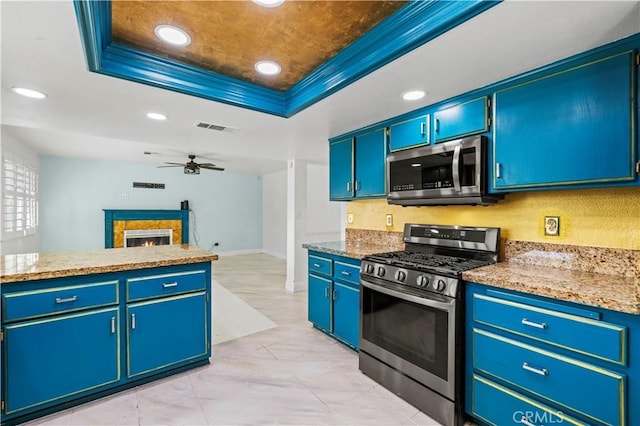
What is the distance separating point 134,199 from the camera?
7039 millimetres

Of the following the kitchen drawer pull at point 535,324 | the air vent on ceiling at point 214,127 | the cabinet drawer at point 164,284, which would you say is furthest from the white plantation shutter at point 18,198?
the kitchen drawer pull at point 535,324

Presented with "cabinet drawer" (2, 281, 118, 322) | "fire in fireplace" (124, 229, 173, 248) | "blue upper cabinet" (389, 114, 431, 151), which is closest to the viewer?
"cabinet drawer" (2, 281, 118, 322)

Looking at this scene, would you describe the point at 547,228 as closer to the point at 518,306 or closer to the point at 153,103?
the point at 518,306

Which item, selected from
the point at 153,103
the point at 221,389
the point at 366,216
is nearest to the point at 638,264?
the point at 366,216

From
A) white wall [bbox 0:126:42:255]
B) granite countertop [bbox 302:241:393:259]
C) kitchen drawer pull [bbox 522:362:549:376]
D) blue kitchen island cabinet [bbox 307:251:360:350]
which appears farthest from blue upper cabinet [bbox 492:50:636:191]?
white wall [bbox 0:126:42:255]

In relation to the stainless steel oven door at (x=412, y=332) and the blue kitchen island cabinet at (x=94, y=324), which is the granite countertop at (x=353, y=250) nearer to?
the stainless steel oven door at (x=412, y=332)

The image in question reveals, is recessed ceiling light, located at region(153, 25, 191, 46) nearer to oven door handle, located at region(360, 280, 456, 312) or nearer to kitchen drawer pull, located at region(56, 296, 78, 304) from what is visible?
kitchen drawer pull, located at region(56, 296, 78, 304)

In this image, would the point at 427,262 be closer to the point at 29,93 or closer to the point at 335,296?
the point at 335,296

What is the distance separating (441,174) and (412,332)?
45.8 inches

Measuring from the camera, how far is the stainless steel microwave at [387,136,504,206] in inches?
82.8

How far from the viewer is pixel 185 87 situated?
6.93 feet

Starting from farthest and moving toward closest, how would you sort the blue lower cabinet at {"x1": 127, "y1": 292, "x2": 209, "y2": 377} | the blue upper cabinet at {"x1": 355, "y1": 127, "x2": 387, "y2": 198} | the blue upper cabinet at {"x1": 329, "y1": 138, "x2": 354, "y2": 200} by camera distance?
1. the blue upper cabinet at {"x1": 329, "y1": 138, "x2": 354, "y2": 200}
2. the blue upper cabinet at {"x1": 355, "y1": 127, "x2": 387, "y2": 198}
3. the blue lower cabinet at {"x1": 127, "y1": 292, "x2": 209, "y2": 377}

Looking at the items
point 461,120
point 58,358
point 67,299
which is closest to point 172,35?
point 67,299

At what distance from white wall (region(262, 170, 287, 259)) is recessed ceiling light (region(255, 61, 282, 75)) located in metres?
5.76
